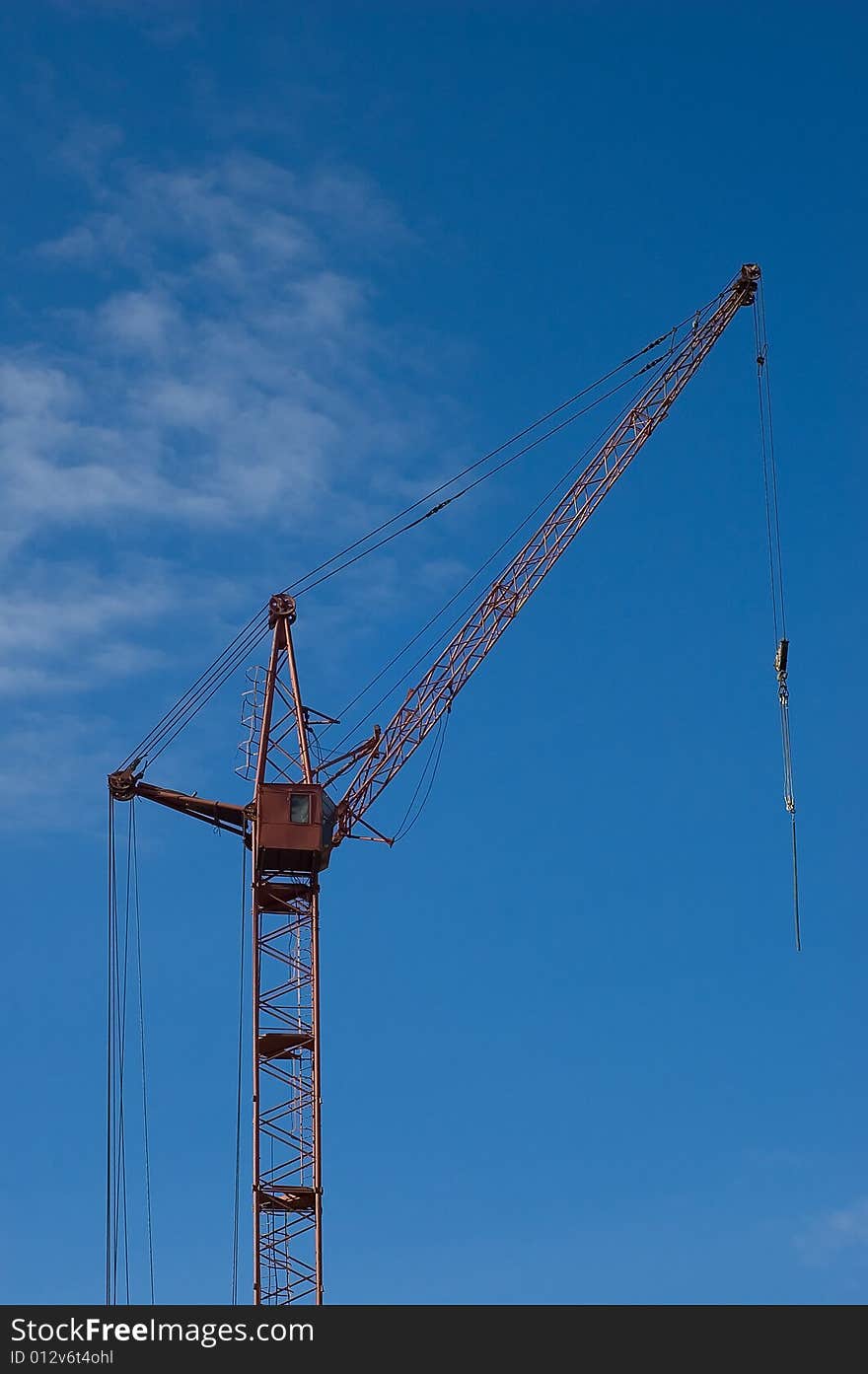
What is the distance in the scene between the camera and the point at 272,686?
128125 millimetres

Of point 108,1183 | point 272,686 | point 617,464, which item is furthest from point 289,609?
point 108,1183

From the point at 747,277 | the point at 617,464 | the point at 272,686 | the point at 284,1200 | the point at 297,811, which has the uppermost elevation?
the point at 747,277

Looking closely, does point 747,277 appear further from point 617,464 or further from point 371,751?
point 371,751

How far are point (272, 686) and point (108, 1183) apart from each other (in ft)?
86.8
